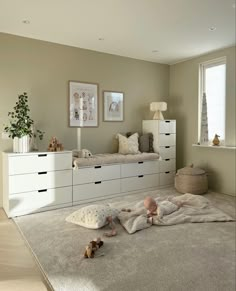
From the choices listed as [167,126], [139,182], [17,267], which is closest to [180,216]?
[139,182]

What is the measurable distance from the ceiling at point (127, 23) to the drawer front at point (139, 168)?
1.97m

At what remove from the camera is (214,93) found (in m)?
4.41

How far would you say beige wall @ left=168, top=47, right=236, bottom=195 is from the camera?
161 inches

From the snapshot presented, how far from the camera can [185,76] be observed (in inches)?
191

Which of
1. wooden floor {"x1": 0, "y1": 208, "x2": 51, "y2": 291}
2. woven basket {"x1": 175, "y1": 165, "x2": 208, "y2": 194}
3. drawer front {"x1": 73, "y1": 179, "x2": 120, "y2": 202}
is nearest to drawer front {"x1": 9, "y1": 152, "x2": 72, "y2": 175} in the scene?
drawer front {"x1": 73, "y1": 179, "x2": 120, "y2": 202}

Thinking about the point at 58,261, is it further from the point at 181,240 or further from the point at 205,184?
the point at 205,184

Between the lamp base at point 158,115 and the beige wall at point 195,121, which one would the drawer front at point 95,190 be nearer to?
the lamp base at point 158,115

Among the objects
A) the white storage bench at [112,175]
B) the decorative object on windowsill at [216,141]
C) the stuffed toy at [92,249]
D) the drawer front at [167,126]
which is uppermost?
the drawer front at [167,126]

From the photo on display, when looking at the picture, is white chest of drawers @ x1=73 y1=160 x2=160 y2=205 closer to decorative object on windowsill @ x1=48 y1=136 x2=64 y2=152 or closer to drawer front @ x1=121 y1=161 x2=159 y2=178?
drawer front @ x1=121 y1=161 x2=159 y2=178

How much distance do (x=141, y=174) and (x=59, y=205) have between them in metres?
1.51

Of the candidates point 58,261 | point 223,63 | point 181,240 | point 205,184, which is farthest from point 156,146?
point 58,261

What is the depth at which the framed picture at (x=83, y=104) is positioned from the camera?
4043 mm

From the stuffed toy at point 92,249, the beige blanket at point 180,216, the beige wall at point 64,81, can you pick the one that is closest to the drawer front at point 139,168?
the beige wall at point 64,81

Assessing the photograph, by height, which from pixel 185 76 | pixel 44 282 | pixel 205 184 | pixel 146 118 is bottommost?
pixel 44 282
